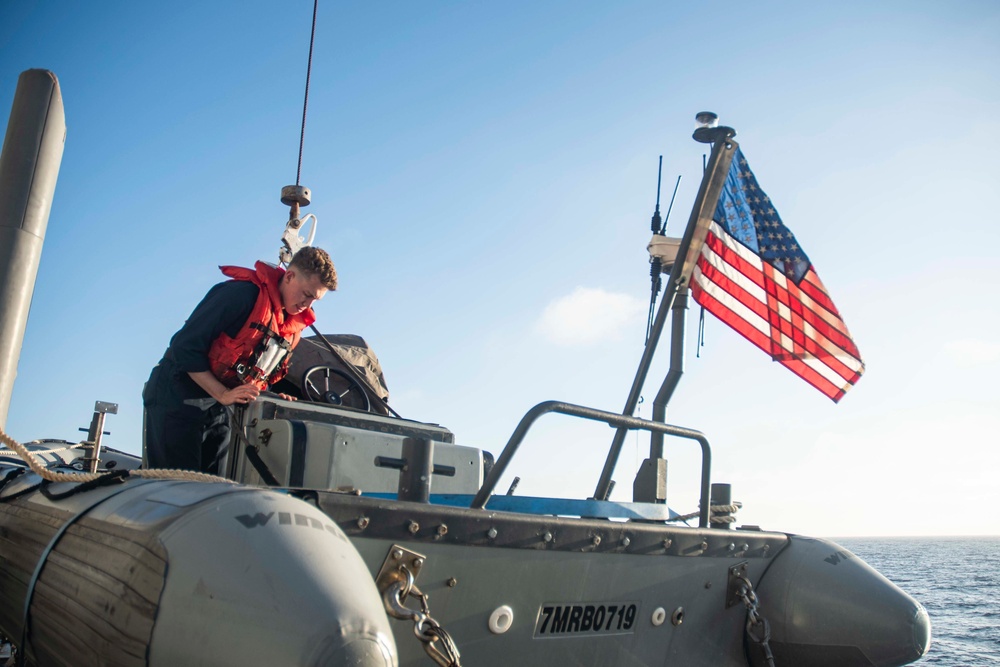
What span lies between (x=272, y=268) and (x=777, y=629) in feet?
10.5

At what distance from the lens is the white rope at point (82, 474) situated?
99.0 inches

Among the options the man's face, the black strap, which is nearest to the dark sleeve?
the man's face

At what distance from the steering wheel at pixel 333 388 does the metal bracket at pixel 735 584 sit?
7.54 feet

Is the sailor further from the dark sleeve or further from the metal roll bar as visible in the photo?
the metal roll bar

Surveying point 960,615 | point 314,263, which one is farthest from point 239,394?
point 960,615

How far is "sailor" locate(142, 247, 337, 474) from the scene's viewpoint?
3732 mm

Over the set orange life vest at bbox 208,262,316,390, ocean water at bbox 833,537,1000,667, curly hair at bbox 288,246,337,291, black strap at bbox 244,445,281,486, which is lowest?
ocean water at bbox 833,537,1000,667

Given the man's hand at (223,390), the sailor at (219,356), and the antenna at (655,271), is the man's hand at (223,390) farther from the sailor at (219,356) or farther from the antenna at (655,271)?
the antenna at (655,271)

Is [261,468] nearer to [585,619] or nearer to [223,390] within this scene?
[223,390]

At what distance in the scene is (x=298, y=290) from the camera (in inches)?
157

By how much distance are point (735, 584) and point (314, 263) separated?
2.61 meters

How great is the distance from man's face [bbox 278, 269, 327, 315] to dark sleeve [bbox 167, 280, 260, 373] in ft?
0.49

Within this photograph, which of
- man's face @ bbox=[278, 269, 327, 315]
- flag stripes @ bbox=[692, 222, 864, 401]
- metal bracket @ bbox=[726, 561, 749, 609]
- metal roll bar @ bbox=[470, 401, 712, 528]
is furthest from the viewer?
flag stripes @ bbox=[692, 222, 864, 401]

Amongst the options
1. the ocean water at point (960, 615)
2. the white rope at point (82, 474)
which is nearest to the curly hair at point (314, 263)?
the white rope at point (82, 474)
